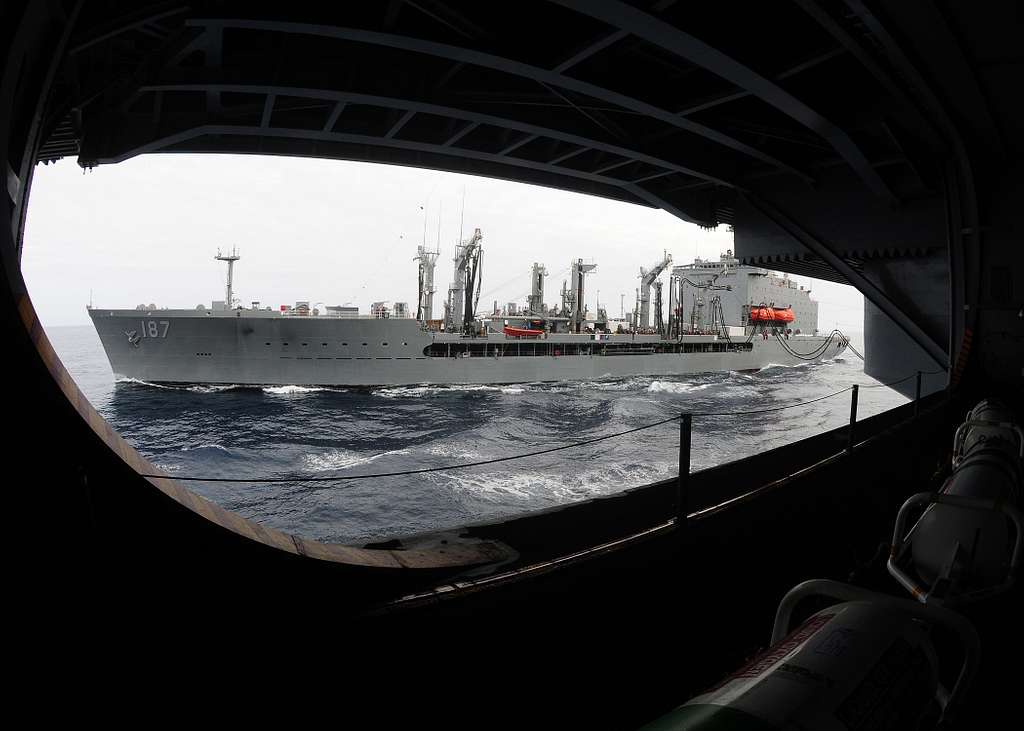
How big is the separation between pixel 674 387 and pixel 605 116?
2222 cm

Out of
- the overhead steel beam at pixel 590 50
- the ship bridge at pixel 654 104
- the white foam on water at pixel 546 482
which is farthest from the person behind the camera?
the white foam on water at pixel 546 482

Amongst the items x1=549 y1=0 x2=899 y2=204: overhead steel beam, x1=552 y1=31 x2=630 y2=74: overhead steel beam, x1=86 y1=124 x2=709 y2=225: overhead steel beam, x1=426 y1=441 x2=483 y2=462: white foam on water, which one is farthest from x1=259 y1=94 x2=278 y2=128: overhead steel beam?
x1=426 y1=441 x2=483 y2=462: white foam on water

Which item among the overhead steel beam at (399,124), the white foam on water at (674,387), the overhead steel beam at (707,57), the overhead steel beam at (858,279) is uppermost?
the overhead steel beam at (399,124)

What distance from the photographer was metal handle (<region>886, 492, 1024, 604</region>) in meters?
→ 2.20

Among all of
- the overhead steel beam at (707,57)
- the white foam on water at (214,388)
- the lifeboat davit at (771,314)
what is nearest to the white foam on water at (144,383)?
the white foam on water at (214,388)

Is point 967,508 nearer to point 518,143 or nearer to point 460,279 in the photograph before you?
point 518,143

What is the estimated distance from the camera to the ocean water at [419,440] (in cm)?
958

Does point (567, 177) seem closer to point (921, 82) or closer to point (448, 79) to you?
point (448, 79)

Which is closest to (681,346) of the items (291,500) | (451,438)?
(451,438)

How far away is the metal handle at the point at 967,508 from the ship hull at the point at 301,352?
25077 millimetres

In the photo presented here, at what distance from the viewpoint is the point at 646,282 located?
44.9m

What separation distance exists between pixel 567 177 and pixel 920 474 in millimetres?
9301

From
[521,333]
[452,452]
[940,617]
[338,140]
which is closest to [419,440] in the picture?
[452,452]

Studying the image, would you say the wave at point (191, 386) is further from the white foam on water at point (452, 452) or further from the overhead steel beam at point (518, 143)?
the overhead steel beam at point (518, 143)
